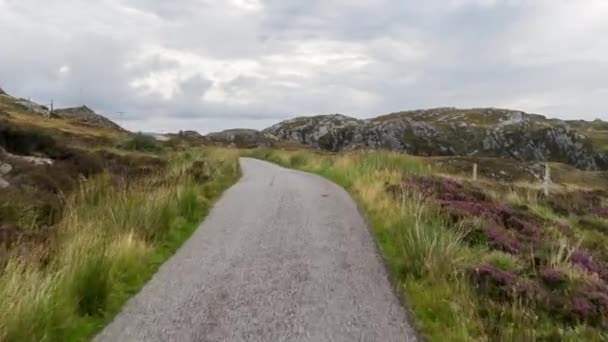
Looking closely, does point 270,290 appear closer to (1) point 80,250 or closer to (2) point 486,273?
(1) point 80,250

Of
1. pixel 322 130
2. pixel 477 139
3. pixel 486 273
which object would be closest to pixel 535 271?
pixel 486 273

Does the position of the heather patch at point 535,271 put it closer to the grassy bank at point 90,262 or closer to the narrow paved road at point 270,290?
the narrow paved road at point 270,290

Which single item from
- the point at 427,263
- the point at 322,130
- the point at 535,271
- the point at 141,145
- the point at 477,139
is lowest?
the point at 535,271

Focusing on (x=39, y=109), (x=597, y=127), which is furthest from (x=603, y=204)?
(x=597, y=127)

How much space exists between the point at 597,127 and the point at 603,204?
15607 centimetres

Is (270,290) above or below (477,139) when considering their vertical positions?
below

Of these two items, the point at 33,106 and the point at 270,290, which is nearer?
the point at 270,290

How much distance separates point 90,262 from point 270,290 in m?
2.46

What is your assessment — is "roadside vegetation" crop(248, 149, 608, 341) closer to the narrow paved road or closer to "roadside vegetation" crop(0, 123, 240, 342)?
the narrow paved road

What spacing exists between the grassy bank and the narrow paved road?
30 centimetres

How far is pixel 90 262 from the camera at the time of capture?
25.1 ft

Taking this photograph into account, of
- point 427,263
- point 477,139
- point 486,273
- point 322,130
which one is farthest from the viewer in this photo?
point 322,130

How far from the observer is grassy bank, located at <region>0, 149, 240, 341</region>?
600 centimetres

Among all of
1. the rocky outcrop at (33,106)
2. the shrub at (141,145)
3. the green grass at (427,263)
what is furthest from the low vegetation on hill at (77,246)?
the rocky outcrop at (33,106)
